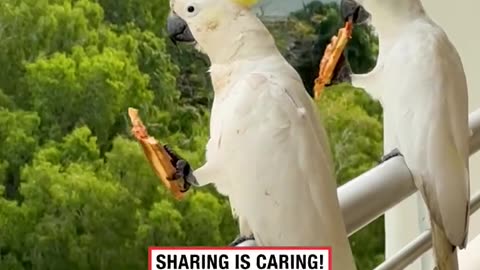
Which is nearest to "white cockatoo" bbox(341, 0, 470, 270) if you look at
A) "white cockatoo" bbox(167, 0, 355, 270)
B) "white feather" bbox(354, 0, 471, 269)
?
"white feather" bbox(354, 0, 471, 269)

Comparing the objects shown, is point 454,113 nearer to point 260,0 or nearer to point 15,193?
point 260,0

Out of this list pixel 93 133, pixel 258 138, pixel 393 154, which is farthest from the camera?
pixel 393 154

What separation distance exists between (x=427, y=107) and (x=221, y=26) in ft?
1.12

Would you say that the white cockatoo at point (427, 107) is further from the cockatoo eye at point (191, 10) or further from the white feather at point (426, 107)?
the cockatoo eye at point (191, 10)

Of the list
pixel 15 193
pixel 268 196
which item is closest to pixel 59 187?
pixel 15 193

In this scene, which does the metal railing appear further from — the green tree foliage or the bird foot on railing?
the green tree foliage

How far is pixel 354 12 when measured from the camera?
3.96ft

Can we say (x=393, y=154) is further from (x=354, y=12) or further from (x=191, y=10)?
(x=191, y=10)

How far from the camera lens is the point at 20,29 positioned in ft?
3.59

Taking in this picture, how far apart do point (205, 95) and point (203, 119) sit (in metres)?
0.03

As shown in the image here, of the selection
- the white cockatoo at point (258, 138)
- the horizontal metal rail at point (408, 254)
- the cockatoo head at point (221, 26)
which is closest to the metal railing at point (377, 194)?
the horizontal metal rail at point (408, 254)

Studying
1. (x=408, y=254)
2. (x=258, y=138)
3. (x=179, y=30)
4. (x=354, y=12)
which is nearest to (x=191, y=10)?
(x=179, y=30)

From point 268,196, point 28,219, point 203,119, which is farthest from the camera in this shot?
point 203,119

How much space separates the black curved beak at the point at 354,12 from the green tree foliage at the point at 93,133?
211 millimetres
